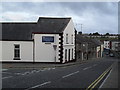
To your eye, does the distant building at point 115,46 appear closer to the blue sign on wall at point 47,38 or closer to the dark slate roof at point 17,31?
the dark slate roof at point 17,31

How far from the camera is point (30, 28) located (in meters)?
36.1

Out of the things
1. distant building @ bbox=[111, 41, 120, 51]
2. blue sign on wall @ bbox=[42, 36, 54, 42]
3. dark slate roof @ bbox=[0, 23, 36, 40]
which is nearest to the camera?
blue sign on wall @ bbox=[42, 36, 54, 42]

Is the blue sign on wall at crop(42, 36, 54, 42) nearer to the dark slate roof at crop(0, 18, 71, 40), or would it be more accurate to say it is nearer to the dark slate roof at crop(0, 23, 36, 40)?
the dark slate roof at crop(0, 18, 71, 40)

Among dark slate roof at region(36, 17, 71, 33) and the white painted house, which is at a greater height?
dark slate roof at region(36, 17, 71, 33)

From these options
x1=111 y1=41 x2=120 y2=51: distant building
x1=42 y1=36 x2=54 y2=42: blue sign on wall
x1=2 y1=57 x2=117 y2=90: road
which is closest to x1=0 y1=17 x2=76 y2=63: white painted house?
x1=42 y1=36 x2=54 y2=42: blue sign on wall

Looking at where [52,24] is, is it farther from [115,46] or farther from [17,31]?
[115,46]

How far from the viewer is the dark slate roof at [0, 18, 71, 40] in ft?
113

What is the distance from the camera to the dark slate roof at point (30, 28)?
34491mm

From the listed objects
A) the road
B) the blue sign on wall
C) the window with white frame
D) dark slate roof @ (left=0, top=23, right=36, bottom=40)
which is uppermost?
dark slate roof @ (left=0, top=23, right=36, bottom=40)

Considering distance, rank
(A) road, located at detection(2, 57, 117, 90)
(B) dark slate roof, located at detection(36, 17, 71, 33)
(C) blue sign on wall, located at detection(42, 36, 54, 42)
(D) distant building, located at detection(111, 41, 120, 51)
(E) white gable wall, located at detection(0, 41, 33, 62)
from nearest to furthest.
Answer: (A) road, located at detection(2, 57, 117, 90) < (E) white gable wall, located at detection(0, 41, 33, 62) < (C) blue sign on wall, located at detection(42, 36, 54, 42) < (B) dark slate roof, located at detection(36, 17, 71, 33) < (D) distant building, located at detection(111, 41, 120, 51)

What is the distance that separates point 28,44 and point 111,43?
133m

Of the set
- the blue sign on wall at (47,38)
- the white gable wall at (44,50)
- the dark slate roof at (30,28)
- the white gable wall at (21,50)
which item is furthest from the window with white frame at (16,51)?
the blue sign on wall at (47,38)

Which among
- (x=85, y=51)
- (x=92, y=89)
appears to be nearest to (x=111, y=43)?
(x=85, y=51)

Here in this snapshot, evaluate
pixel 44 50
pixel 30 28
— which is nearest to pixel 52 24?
pixel 30 28
